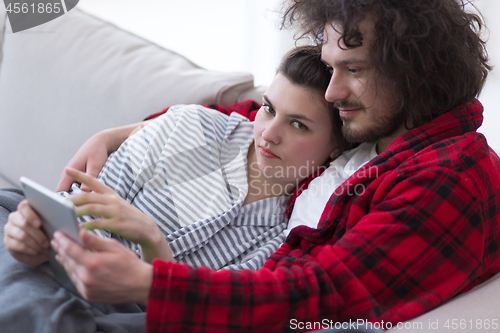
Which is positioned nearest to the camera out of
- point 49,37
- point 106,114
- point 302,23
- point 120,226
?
point 120,226

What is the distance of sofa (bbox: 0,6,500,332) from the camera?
1479 mm

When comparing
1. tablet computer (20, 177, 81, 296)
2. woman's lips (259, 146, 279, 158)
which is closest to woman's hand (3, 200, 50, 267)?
tablet computer (20, 177, 81, 296)

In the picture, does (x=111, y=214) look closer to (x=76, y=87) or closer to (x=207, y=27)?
(x=76, y=87)

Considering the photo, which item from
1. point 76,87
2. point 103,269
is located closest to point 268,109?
point 103,269

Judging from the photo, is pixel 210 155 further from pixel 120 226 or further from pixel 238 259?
pixel 120 226

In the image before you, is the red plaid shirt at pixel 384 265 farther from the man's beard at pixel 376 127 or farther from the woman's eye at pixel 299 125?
the woman's eye at pixel 299 125

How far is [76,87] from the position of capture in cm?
152

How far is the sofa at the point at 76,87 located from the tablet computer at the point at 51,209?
0.82 meters

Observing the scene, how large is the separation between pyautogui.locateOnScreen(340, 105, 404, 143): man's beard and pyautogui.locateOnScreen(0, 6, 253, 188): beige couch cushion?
23.0 inches

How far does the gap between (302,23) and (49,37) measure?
3.27 feet

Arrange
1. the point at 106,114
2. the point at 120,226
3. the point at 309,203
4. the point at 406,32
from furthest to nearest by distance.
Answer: the point at 106,114, the point at 309,203, the point at 406,32, the point at 120,226

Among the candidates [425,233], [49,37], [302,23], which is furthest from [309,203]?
[49,37]

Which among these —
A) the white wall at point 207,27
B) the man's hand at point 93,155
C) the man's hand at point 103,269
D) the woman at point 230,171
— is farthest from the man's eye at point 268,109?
the white wall at point 207,27

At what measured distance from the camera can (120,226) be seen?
0.71m
